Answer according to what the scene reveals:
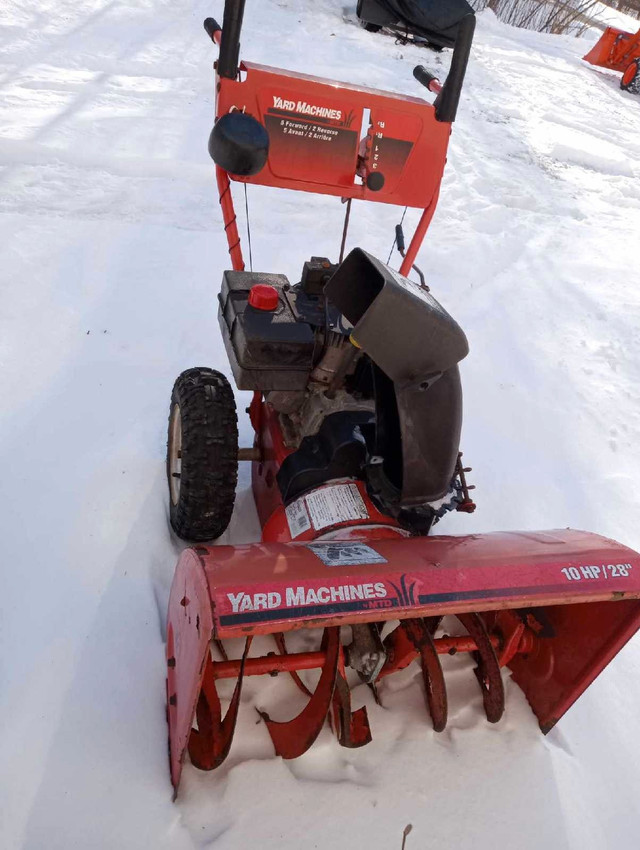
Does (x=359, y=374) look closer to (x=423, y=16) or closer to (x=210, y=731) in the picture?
(x=210, y=731)

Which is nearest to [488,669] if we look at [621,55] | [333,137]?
[333,137]

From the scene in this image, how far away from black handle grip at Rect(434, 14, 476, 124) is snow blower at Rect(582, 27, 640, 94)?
31.2 ft

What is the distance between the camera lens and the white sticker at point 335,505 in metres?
1.80

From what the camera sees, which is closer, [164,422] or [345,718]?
[345,718]

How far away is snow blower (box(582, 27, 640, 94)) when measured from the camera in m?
9.96

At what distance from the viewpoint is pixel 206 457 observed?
2031 millimetres

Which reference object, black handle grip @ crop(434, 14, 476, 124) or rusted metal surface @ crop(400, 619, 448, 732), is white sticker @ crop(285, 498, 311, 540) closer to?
rusted metal surface @ crop(400, 619, 448, 732)

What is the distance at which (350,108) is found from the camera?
2.25 m

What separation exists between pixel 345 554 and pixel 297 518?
0.35 metres

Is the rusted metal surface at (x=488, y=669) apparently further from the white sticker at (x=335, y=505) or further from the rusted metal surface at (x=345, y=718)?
the white sticker at (x=335, y=505)

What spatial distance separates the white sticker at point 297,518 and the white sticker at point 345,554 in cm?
21

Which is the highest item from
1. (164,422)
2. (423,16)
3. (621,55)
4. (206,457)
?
(423,16)

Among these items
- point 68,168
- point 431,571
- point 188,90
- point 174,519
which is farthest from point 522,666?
point 188,90

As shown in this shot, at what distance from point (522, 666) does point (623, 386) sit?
2241 millimetres
